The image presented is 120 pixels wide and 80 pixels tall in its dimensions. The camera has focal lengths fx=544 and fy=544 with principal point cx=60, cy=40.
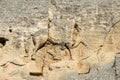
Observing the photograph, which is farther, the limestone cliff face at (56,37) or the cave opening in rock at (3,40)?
the cave opening in rock at (3,40)

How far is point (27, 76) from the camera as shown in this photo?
9.92 meters

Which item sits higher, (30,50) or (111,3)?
(111,3)

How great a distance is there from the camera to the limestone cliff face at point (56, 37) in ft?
33.0

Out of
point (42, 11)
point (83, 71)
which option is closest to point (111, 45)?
point (83, 71)

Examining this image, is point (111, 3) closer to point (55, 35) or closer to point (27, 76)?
point (55, 35)

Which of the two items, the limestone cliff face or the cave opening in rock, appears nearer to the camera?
the limestone cliff face

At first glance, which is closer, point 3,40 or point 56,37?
point 56,37

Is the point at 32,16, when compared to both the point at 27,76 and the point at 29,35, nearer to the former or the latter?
the point at 29,35

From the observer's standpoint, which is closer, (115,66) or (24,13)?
(115,66)

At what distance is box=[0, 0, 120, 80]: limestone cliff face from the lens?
10.0 meters

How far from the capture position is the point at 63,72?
32.6 ft

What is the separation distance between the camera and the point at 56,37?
1022cm

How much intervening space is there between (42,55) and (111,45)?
132 centimetres

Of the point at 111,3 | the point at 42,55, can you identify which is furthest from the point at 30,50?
the point at 111,3
